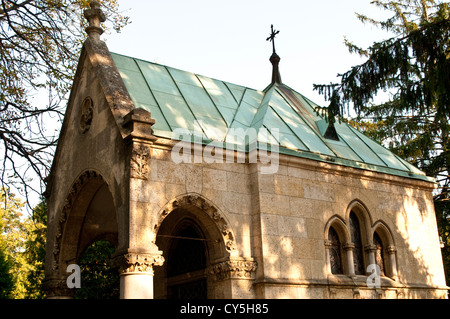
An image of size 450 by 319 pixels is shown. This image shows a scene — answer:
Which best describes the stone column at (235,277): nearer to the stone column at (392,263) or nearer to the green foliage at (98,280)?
the stone column at (392,263)

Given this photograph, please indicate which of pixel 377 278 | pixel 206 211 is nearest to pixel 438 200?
pixel 377 278

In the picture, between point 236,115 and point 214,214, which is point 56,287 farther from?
point 236,115

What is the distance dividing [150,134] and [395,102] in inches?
593

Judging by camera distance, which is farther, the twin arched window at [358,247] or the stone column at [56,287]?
the stone column at [56,287]

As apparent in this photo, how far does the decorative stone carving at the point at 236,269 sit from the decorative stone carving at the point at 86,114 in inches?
170

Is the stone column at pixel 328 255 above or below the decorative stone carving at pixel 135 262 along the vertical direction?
above

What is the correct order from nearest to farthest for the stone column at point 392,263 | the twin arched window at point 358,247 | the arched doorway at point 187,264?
the arched doorway at point 187,264 < the twin arched window at point 358,247 < the stone column at point 392,263

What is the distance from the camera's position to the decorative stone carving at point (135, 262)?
9.89m

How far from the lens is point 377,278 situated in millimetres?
12977

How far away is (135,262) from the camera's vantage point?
9898 mm

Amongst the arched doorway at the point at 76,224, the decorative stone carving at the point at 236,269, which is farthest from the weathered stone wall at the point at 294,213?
the arched doorway at the point at 76,224

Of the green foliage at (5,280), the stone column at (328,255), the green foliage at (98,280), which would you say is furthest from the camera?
the green foliage at (5,280)

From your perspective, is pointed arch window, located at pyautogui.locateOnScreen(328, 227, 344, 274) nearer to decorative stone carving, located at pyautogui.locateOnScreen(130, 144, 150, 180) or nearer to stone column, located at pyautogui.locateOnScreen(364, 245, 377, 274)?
stone column, located at pyautogui.locateOnScreen(364, 245, 377, 274)

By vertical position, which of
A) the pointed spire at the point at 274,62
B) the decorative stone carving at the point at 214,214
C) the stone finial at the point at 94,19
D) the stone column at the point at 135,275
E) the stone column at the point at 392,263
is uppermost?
the pointed spire at the point at 274,62
